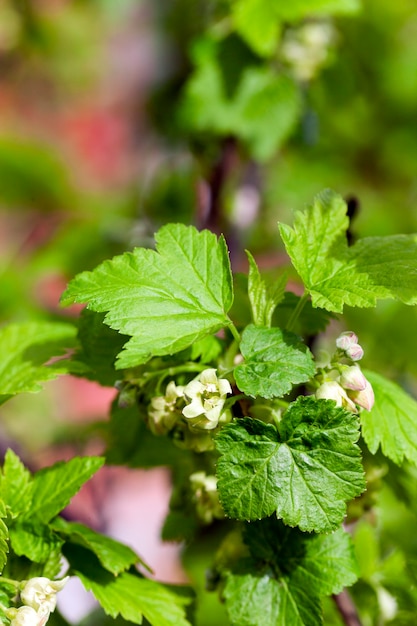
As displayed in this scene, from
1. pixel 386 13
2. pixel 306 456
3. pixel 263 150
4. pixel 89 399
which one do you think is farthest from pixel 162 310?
pixel 89 399

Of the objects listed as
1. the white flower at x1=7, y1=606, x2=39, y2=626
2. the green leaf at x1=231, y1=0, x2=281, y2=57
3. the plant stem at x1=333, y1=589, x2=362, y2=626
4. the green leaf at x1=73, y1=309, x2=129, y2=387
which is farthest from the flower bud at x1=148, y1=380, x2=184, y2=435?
the green leaf at x1=231, y1=0, x2=281, y2=57

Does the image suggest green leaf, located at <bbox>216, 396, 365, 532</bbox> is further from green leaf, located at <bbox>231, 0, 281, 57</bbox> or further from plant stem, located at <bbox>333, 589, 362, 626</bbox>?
green leaf, located at <bbox>231, 0, 281, 57</bbox>

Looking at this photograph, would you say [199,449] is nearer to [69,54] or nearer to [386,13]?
[386,13]

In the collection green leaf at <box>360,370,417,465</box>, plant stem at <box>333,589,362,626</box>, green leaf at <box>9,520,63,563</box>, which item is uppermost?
green leaf at <box>9,520,63,563</box>

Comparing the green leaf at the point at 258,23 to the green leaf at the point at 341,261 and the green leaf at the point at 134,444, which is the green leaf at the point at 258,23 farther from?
the green leaf at the point at 134,444

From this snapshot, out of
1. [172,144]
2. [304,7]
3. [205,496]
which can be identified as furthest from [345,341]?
[172,144]

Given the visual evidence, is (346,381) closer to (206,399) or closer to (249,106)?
(206,399)
